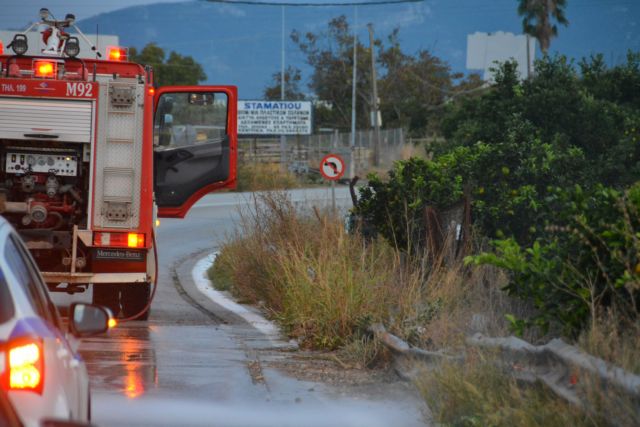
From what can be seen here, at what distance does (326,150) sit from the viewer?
58.7 m

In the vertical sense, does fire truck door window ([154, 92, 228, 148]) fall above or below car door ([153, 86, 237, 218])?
above

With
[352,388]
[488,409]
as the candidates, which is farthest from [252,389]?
[488,409]

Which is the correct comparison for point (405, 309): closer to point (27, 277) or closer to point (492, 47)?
point (27, 277)

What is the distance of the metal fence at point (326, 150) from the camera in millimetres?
55594

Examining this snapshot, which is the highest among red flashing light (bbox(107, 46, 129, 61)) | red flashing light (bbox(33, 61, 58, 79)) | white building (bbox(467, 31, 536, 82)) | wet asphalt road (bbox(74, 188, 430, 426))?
white building (bbox(467, 31, 536, 82))

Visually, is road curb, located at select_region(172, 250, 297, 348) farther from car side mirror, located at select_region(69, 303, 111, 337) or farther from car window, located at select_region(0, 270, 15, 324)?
car window, located at select_region(0, 270, 15, 324)

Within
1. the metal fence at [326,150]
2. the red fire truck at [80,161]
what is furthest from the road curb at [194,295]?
the metal fence at [326,150]

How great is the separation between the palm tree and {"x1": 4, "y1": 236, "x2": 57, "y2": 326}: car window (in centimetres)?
6094

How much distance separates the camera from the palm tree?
211ft

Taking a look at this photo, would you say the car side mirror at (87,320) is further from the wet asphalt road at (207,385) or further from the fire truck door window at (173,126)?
the fire truck door window at (173,126)

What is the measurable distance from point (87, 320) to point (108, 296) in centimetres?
826

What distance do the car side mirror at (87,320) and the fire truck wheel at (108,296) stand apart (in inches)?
316

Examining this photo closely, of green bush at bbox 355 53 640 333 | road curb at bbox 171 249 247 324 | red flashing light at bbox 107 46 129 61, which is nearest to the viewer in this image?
green bush at bbox 355 53 640 333

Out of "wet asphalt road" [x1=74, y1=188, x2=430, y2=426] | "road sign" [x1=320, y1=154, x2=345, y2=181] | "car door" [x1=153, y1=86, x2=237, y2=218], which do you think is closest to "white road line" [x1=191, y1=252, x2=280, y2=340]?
"wet asphalt road" [x1=74, y1=188, x2=430, y2=426]
